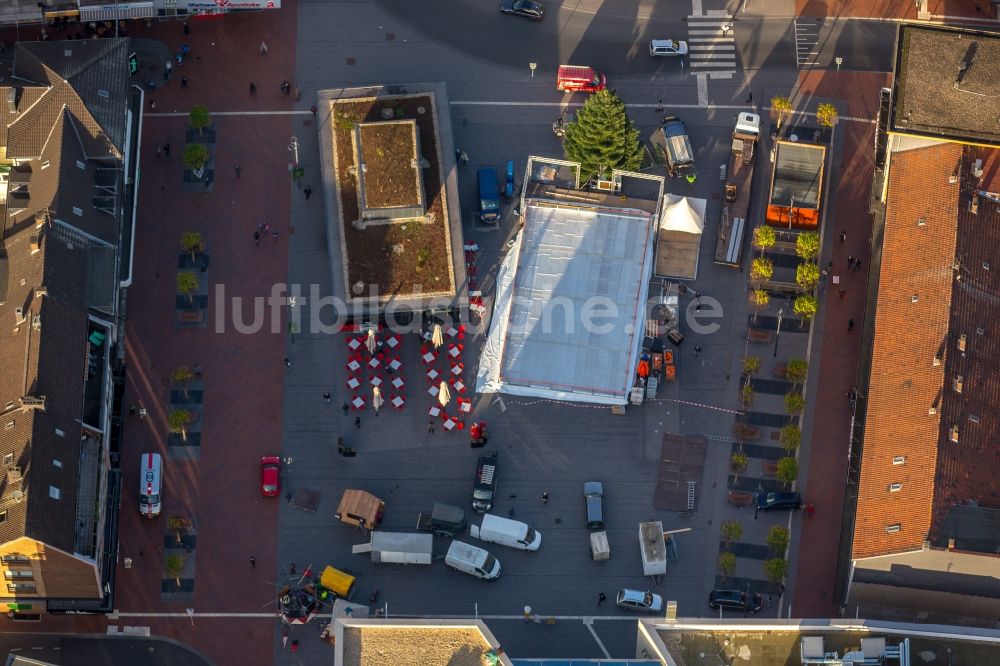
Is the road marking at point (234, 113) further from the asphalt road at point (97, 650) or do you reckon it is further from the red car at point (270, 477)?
the asphalt road at point (97, 650)

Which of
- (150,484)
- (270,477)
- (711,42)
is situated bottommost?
(150,484)

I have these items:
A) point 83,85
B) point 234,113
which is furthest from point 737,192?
point 83,85

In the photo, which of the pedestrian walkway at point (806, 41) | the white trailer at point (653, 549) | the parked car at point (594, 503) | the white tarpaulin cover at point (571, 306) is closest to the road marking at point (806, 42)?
the pedestrian walkway at point (806, 41)

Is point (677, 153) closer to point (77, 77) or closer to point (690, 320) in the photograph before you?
point (690, 320)

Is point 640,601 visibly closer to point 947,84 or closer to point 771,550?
point 771,550

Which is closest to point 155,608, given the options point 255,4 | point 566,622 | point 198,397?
point 198,397

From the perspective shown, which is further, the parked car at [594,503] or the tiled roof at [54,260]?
the parked car at [594,503]
